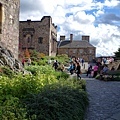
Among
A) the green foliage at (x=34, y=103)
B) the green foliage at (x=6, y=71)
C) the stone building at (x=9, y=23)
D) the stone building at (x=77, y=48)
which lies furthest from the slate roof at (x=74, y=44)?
the green foliage at (x=34, y=103)

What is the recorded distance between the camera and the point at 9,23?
1462cm

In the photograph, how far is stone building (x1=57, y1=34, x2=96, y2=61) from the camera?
72688 mm

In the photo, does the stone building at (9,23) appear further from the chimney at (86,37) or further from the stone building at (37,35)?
the chimney at (86,37)

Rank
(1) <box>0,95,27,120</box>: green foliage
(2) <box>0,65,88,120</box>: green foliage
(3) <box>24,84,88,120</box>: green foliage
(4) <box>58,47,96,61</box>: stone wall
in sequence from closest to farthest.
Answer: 1. (1) <box>0,95,27,120</box>: green foliage
2. (2) <box>0,65,88,120</box>: green foliage
3. (3) <box>24,84,88,120</box>: green foliage
4. (4) <box>58,47,96,61</box>: stone wall

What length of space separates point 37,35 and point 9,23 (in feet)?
106

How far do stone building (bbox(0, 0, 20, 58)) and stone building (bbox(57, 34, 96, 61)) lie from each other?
5716 centimetres

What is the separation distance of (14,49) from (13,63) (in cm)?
304

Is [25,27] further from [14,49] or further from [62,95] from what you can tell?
[62,95]

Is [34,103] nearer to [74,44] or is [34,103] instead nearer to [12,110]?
[12,110]

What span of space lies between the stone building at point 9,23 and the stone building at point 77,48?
57.2 m

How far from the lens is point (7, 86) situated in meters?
6.86

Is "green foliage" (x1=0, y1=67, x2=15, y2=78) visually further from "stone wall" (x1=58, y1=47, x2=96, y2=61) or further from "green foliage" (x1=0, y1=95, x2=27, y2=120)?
"stone wall" (x1=58, y1=47, x2=96, y2=61)

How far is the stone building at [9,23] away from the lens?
45.4 ft

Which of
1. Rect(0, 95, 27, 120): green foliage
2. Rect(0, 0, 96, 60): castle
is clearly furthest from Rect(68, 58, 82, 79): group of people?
Rect(0, 95, 27, 120): green foliage
